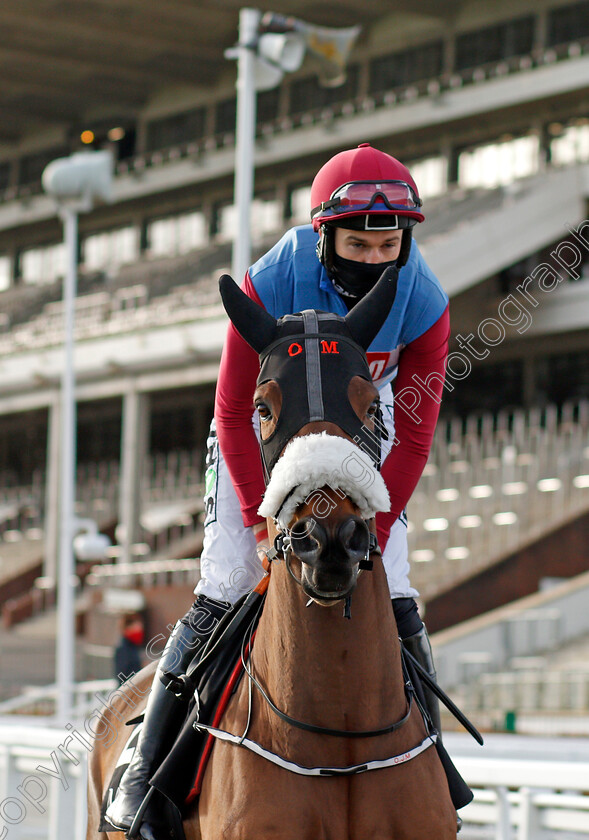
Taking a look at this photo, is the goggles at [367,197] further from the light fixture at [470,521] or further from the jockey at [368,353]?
the light fixture at [470,521]

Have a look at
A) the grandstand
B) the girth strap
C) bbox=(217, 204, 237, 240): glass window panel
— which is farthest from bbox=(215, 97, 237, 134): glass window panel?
the girth strap

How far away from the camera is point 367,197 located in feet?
12.0

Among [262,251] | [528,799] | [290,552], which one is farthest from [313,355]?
[262,251]

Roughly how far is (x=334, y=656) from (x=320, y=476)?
560mm

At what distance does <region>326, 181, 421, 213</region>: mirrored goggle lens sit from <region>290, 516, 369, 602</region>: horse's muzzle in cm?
112

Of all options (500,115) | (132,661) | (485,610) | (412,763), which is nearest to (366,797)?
(412,763)

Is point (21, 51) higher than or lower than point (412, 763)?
higher

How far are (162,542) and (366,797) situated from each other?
22526mm

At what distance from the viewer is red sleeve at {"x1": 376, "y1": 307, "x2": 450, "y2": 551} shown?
3.77 meters

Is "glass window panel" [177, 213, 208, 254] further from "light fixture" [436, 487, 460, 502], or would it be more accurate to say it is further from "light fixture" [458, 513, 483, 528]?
"light fixture" [458, 513, 483, 528]

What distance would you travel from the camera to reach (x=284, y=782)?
325 cm

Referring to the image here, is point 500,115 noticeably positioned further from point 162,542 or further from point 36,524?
point 36,524

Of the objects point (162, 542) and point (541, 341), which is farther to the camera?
point (541, 341)

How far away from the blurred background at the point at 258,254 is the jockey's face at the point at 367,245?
33.1 ft
